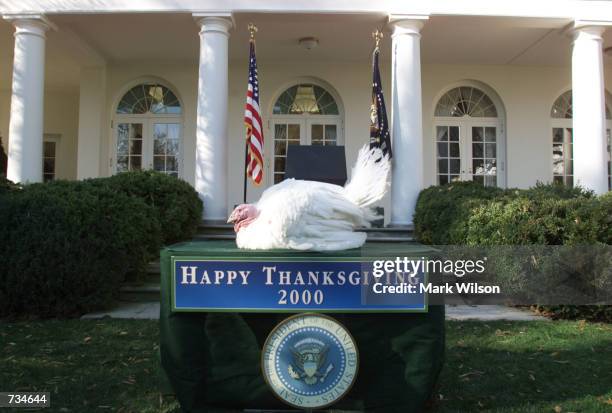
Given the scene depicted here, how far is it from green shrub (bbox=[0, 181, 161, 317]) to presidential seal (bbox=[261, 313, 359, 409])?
3499mm

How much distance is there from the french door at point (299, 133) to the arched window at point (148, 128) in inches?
89.9

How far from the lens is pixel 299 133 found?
1114cm

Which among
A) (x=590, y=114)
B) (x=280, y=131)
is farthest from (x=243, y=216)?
(x=280, y=131)

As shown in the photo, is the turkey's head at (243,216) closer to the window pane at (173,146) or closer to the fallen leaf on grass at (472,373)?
the fallen leaf on grass at (472,373)

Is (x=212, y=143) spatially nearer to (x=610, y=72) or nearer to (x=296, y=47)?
(x=296, y=47)

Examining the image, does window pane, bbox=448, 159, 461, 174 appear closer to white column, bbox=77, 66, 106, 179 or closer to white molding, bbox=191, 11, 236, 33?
white molding, bbox=191, 11, 236, 33

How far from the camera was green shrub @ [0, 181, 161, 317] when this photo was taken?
201 inches

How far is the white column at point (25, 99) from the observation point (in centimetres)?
Answer: 807

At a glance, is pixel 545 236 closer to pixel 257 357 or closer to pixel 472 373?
pixel 472 373

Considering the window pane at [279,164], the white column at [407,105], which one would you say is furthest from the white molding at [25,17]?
the white column at [407,105]

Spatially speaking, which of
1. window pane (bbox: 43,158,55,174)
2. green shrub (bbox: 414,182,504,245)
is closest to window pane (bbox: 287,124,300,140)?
green shrub (bbox: 414,182,504,245)

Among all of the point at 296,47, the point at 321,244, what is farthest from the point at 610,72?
the point at 321,244

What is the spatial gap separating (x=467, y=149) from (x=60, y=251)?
9.05 metres

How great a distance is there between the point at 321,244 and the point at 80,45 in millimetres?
9184
